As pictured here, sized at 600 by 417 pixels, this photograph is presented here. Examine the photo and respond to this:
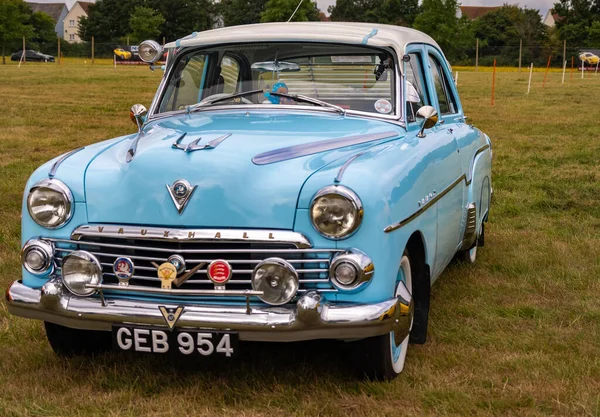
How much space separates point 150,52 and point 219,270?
212 cm

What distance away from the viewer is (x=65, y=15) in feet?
368

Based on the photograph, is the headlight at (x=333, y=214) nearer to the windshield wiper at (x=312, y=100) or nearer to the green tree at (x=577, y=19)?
the windshield wiper at (x=312, y=100)

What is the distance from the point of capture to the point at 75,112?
1833cm

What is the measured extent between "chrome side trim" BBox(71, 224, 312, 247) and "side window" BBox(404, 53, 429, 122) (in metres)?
1.44

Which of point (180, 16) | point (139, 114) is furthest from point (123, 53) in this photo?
point (139, 114)

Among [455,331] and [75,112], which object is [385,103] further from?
[75,112]

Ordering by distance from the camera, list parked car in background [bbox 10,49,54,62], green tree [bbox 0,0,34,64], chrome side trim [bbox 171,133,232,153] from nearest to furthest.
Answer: chrome side trim [bbox 171,133,232,153]
green tree [bbox 0,0,34,64]
parked car in background [bbox 10,49,54,62]

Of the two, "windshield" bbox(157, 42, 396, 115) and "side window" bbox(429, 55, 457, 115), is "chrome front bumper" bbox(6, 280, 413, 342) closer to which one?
"windshield" bbox(157, 42, 396, 115)

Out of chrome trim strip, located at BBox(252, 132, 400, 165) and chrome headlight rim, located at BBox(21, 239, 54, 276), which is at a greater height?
chrome trim strip, located at BBox(252, 132, 400, 165)

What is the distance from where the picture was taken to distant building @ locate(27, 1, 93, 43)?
110 meters

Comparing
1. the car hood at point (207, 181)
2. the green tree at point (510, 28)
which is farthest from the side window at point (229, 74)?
the green tree at point (510, 28)

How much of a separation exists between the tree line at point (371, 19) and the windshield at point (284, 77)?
5440 centimetres

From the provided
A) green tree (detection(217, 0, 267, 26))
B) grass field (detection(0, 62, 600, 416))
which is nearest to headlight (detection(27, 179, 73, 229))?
grass field (detection(0, 62, 600, 416))

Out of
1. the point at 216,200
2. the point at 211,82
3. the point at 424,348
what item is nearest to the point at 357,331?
the point at 216,200
